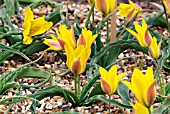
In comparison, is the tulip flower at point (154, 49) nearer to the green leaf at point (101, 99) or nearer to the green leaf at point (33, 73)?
the green leaf at point (101, 99)

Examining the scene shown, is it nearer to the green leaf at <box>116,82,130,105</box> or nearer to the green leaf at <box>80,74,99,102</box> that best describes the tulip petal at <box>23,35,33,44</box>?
the green leaf at <box>80,74,99,102</box>

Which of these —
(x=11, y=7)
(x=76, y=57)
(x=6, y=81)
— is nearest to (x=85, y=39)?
(x=76, y=57)

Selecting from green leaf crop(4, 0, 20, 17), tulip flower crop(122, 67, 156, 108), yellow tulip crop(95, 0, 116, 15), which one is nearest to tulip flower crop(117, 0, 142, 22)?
yellow tulip crop(95, 0, 116, 15)

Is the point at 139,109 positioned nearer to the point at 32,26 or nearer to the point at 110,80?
the point at 110,80

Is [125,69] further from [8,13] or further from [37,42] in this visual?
[8,13]

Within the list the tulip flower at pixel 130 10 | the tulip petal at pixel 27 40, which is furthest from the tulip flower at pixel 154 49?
the tulip petal at pixel 27 40

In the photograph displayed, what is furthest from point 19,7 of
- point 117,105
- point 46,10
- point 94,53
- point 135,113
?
point 135,113
